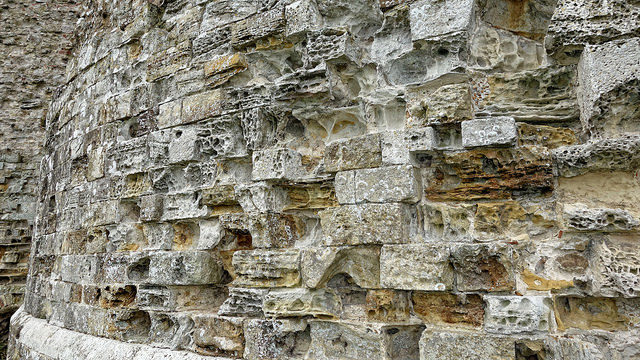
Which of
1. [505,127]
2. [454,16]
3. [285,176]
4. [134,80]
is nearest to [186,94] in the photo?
[134,80]

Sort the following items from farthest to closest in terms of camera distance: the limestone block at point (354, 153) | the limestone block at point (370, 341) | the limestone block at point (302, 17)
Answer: the limestone block at point (302, 17)
the limestone block at point (354, 153)
the limestone block at point (370, 341)

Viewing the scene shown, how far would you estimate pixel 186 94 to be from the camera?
13.4 feet

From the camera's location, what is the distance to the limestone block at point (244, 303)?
3.26 m

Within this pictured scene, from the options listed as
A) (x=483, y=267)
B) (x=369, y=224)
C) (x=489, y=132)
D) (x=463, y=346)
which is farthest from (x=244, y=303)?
(x=489, y=132)

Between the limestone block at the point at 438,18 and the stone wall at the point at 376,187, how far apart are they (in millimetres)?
12

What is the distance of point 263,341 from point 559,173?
6.51 feet

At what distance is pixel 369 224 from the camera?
2893mm

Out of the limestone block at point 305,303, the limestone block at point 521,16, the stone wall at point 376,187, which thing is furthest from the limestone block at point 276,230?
the limestone block at point 521,16

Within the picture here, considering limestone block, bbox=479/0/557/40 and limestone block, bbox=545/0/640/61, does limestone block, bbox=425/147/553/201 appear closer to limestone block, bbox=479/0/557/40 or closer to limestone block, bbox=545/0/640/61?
limestone block, bbox=545/0/640/61

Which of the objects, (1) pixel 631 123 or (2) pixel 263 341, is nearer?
(1) pixel 631 123

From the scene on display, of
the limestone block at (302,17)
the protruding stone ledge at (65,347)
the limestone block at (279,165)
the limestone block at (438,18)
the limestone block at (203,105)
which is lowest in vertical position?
the protruding stone ledge at (65,347)

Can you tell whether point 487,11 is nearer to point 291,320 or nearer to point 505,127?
point 505,127

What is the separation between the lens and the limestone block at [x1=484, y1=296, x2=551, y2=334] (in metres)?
2.41

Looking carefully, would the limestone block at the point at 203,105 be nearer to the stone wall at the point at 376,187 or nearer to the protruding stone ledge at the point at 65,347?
the stone wall at the point at 376,187
